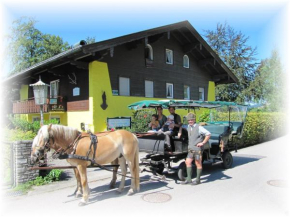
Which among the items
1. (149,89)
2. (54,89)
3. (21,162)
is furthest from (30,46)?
(21,162)

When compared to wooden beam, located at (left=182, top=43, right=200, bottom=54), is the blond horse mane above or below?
below

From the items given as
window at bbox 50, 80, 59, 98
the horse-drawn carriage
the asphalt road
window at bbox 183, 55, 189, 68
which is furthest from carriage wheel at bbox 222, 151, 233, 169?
window at bbox 183, 55, 189, 68

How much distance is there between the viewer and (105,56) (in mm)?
14305

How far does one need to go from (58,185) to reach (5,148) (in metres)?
2.04

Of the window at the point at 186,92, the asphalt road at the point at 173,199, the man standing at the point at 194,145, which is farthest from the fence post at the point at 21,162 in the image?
the window at the point at 186,92

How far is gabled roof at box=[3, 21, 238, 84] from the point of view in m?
12.4

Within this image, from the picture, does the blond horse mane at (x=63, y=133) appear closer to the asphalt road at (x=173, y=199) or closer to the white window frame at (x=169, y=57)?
the asphalt road at (x=173, y=199)

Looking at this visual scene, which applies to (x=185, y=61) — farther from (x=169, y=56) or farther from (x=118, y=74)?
(x=118, y=74)

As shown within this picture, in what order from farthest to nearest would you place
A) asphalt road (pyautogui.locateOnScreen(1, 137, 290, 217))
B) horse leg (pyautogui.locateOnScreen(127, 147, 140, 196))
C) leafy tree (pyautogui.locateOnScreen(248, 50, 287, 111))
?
1. leafy tree (pyautogui.locateOnScreen(248, 50, 287, 111))
2. horse leg (pyautogui.locateOnScreen(127, 147, 140, 196))
3. asphalt road (pyautogui.locateOnScreen(1, 137, 290, 217))

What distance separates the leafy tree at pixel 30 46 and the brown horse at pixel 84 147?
21.9 meters

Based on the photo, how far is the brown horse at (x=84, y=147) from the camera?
194 inches

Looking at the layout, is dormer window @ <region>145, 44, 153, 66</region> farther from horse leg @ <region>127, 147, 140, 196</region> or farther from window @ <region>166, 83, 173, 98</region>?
horse leg @ <region>127, 147, 140, 196</region>

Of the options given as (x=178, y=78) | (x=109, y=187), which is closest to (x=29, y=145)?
(x=109, y=187)

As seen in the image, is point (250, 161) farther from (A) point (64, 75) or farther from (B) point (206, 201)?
(A) point (64, 75)
